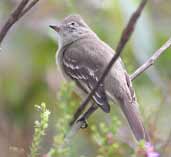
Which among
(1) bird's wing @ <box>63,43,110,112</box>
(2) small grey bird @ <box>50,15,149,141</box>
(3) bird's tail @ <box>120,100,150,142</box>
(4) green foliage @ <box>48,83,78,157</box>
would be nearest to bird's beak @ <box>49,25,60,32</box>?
(2) small grey bird @ <box>50,15,149,141</box>

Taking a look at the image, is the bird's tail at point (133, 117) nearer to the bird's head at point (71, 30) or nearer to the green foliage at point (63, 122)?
the bird's head at point (71, 30)

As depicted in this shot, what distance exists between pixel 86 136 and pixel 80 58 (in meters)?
0.64

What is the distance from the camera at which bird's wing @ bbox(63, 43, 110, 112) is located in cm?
410

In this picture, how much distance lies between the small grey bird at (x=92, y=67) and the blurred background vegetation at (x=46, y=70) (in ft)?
0.35

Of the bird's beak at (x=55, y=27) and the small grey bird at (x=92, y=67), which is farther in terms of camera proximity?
the bird's beak at (x=55, y=27)

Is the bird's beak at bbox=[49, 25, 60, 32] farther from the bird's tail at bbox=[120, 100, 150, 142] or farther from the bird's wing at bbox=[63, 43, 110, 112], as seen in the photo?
the bird's tail at bbox=[120, 100, 150, 142]

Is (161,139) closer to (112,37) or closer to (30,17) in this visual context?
(112,37)

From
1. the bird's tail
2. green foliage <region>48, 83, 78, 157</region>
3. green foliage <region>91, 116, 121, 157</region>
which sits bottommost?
the bird's tail

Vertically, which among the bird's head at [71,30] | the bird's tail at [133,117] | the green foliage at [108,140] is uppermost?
the green foliage at [108,140]

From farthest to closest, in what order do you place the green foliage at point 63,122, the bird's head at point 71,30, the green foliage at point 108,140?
1. the bird's head at point 71,30
2. the green foliage at point 108,140
3. the green foliage at point 63,122

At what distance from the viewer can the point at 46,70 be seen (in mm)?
4402

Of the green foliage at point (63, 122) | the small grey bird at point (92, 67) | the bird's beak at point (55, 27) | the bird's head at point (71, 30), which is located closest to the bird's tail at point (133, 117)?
the small grey bird at point (92, 67)

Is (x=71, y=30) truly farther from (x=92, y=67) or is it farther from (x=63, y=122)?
(x=63, y=122)

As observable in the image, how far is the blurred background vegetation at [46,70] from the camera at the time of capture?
408 centimetres
